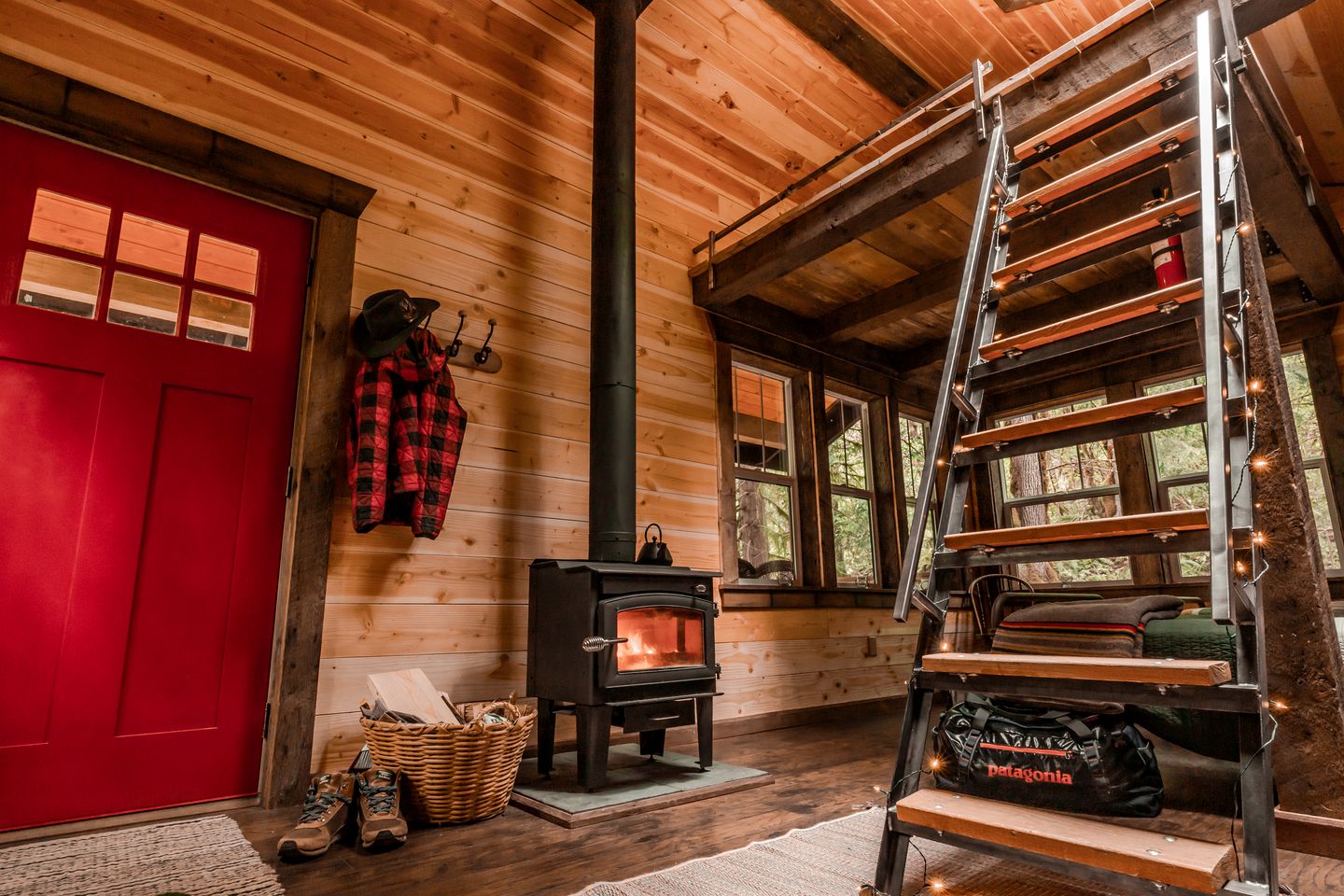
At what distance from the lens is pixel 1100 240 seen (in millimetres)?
2109

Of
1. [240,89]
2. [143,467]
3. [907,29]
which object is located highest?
[907,29]

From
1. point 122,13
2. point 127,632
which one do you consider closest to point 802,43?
point 122,13

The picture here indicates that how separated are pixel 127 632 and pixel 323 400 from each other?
944 mm

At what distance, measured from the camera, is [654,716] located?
2604mm

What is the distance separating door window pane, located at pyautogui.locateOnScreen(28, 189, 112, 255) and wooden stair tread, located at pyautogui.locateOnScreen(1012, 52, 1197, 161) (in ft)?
10.2

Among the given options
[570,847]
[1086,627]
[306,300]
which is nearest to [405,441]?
[306,300]

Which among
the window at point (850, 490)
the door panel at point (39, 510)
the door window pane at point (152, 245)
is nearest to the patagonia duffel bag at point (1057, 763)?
the door panel at point (39, 510)

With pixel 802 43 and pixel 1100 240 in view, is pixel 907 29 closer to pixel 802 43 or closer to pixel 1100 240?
pixel 802 43

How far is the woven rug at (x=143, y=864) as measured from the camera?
64.0 inches

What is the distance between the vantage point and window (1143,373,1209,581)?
4707 millimetres

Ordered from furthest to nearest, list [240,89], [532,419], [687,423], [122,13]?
[687,423] → [532,419] → [240,89] → [122,13]

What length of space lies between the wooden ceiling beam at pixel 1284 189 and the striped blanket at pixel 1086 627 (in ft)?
5.06

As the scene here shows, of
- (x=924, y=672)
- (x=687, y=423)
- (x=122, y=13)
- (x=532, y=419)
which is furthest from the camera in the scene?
(x=687, y=423)

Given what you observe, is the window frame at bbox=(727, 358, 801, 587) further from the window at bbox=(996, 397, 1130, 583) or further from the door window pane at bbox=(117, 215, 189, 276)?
the door window pane at bbox=(117, 215, 189, 276)
